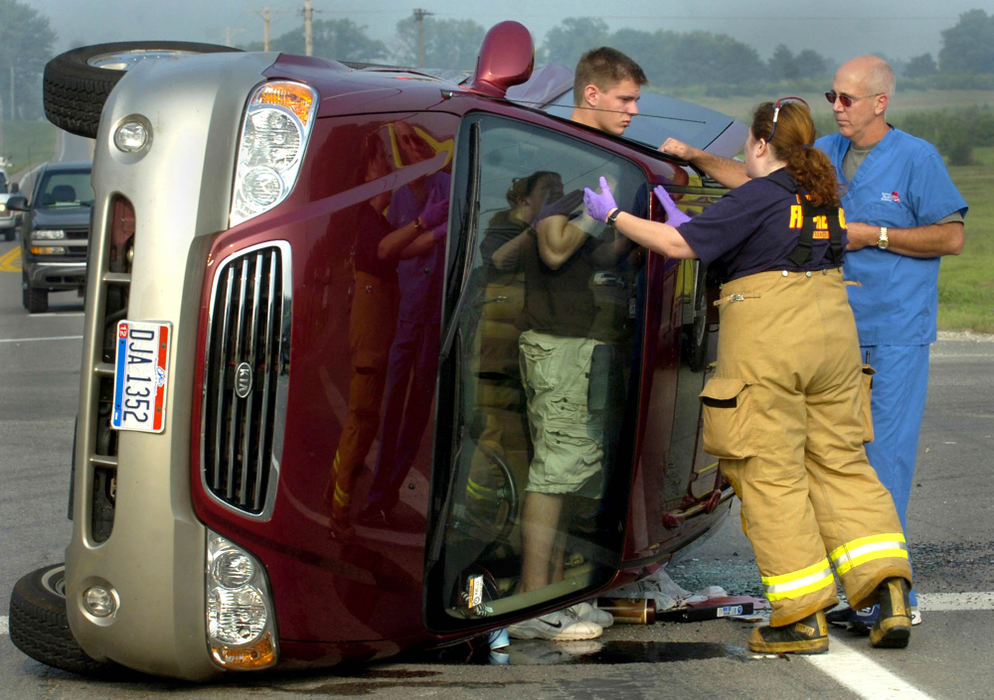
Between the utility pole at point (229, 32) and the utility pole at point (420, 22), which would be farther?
the utility pole at point (229, 32)

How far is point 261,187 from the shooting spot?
347cm

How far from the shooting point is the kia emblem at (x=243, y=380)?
3441 mm

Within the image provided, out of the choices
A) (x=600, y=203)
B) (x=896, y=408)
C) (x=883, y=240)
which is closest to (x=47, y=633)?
(x=600, y=203)

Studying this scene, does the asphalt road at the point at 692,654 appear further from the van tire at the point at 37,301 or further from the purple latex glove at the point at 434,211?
the van tire at the point at 37,301

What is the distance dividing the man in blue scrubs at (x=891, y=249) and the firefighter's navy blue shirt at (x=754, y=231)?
0.47 m

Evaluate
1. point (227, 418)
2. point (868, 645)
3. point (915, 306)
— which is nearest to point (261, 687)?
point (227, 418)

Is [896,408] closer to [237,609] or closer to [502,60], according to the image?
[502,60]

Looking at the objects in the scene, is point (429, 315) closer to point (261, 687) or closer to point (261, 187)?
point (261, 187)

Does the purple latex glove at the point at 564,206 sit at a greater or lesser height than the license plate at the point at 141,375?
greater

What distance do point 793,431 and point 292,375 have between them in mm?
1732

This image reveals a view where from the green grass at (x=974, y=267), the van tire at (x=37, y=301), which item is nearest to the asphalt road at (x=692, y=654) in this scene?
the green grass at (x=974, y=267)

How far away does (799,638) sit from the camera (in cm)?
423

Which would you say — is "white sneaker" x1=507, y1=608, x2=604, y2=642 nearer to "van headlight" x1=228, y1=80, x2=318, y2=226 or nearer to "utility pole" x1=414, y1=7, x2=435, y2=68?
"van headlight" x1=228, y1=80, x2=318, y2=226

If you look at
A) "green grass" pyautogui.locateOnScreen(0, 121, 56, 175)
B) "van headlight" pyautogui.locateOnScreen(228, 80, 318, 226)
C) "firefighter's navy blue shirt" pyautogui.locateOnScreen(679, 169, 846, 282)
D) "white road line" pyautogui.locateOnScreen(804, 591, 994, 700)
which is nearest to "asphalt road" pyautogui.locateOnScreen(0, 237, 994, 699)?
"white road line" pyautogui.locateOnScreen(804, 591, 994, 700)
